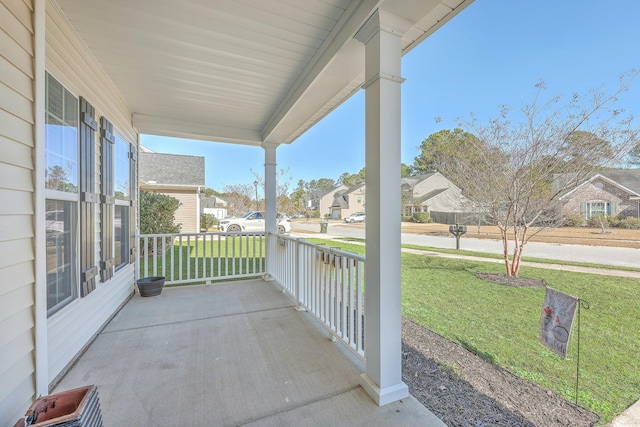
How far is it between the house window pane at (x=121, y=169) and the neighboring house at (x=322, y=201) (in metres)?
17.1

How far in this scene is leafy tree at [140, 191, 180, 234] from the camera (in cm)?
692

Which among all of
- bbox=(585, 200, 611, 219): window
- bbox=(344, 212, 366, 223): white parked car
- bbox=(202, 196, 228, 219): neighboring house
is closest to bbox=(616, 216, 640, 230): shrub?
bbox=(585, 200, 611, 219): window

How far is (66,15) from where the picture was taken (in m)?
1.98

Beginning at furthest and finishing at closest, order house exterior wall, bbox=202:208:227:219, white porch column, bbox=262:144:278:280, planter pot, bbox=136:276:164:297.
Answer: house exterior wall, bbox=202:208:227:219
white porch column, bbox=262:144:278:280
planter pot, bbox=136:276:164:297

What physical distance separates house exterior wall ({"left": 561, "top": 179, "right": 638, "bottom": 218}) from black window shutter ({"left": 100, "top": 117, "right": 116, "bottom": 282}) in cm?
547

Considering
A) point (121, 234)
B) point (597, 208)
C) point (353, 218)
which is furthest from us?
point (353, 218)

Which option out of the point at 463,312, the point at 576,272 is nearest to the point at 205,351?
the point at 463,312

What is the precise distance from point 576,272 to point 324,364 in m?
5.52

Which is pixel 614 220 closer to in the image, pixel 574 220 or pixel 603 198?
pixel 603 198

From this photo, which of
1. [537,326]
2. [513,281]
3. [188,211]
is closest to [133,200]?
[537,326]

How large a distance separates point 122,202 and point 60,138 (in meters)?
1.69

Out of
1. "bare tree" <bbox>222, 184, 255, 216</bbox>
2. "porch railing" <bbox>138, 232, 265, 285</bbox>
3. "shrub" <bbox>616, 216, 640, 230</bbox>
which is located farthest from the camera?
"bare tree" <bbox>222, 184, 255, 216</bbox>

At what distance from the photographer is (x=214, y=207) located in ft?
79.6

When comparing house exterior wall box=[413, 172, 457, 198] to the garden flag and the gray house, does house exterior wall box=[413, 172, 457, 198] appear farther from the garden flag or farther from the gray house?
the garden flag
